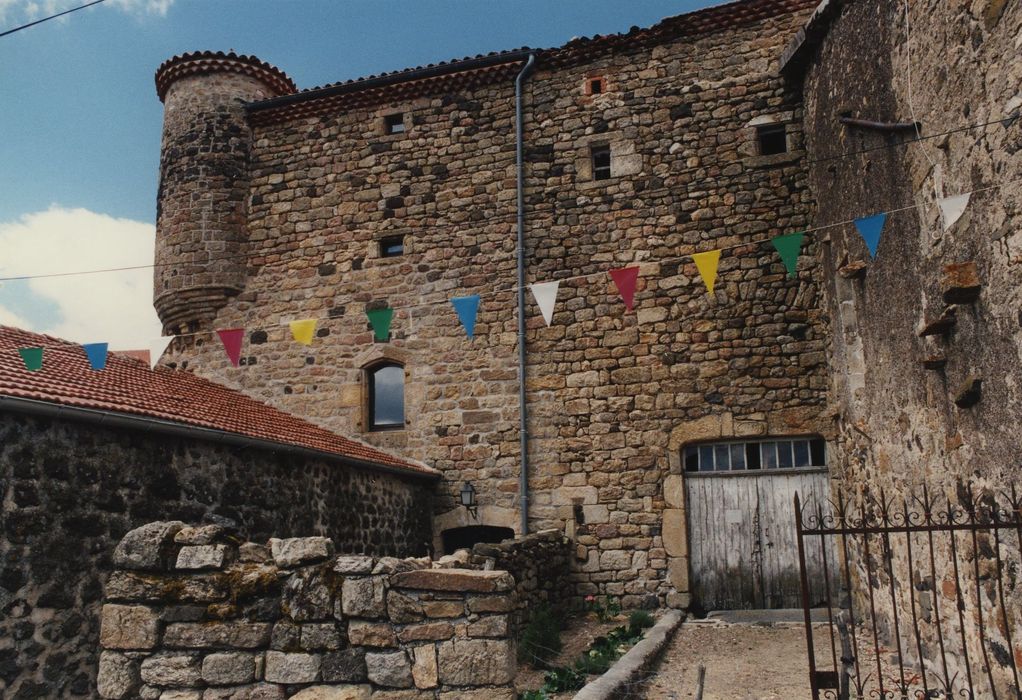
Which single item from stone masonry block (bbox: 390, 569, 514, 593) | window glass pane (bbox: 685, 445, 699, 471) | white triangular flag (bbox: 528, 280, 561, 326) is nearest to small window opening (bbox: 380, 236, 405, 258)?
white triangular flag (bbox: 528, 280, 561, 326)

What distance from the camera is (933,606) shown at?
5.38 metres

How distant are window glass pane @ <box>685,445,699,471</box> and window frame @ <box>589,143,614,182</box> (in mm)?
3448

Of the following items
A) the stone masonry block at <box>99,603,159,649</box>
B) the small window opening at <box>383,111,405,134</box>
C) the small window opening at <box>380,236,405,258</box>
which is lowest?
the stone masonry block at <box>99,603,159,649</box>

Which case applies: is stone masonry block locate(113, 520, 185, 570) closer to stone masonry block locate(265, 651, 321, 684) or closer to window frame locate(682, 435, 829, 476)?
stone masonry block locate(265, 651, 321, 684)

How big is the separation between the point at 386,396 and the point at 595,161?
13.1 ft

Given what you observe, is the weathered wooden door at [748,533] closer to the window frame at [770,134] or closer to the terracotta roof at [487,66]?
the window frame at [770,134]

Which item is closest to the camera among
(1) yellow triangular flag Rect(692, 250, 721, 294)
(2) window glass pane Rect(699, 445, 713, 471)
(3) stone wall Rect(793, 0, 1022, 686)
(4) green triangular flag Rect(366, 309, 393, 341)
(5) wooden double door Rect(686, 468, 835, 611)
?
(3) stone wall Rect(793, 0, 1022, 686)

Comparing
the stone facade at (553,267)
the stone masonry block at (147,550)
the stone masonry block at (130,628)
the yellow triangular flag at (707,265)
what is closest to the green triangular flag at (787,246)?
the yellow triangular flag at (707,265)

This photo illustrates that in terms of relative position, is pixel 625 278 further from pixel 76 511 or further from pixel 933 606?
pixel 76 511

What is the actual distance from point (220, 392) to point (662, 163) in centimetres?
603

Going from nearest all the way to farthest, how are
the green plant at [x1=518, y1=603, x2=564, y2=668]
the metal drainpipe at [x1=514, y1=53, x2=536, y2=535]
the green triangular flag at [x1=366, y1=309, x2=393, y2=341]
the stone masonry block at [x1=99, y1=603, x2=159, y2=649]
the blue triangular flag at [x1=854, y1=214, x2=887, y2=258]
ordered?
the stone masonry block at [x1=99, y1=603, x2=159, y2=649]
the blue triangular flag at [x1=854, y1=214, x2=887, y2=258]
the green plant at [x1=518, y1=603, x2=564, y2=668]
the green triangular flag at [x1=366, y1=309, x2=393, y2=341]
the metal drainpipe at [x1=514, y1=53, x2=536, y2=535]

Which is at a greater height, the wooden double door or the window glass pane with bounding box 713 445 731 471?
the window glass pane with bounding box 713 445 731 471

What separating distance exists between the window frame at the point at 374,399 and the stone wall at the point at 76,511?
3261 mm

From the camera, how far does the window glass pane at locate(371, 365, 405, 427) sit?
33.4 ft
